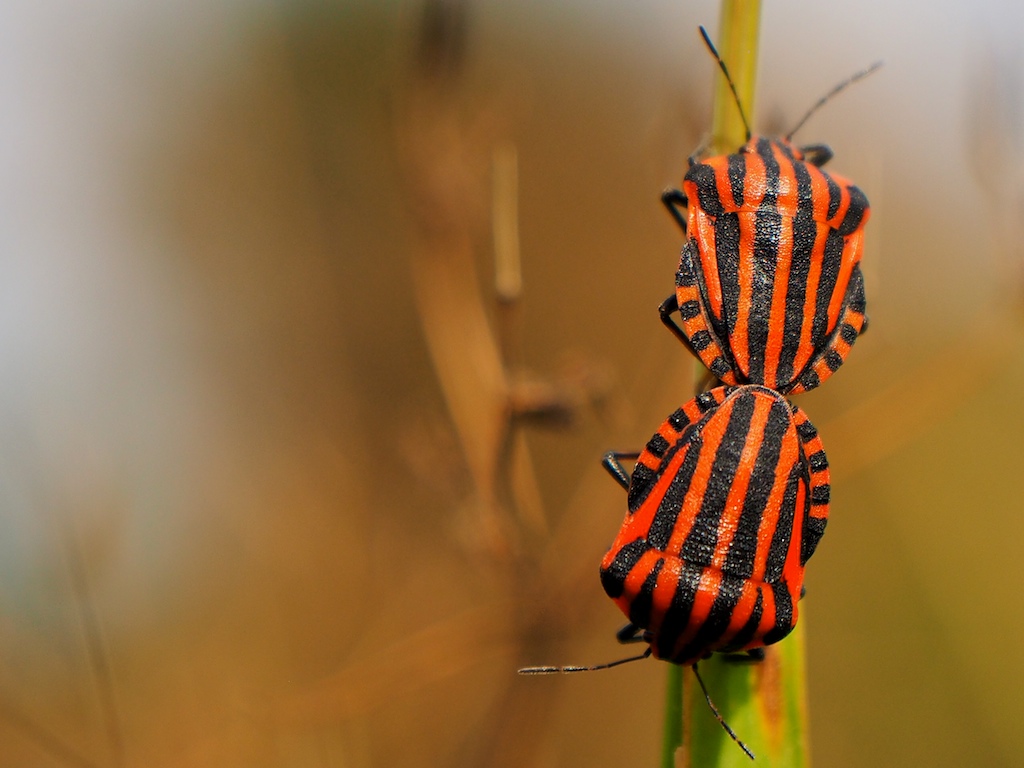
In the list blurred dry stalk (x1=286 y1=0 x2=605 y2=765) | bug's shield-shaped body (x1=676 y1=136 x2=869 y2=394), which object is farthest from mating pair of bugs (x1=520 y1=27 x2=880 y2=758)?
blurred dry stalk (x1=286 y1=0 x2=605 y2=765)

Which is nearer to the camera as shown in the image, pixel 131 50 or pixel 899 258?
pixel 899 258

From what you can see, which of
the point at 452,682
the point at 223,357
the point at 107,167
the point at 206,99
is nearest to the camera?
the point at 452,682

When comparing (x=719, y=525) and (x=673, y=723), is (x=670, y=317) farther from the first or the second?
(x=673, y=723)

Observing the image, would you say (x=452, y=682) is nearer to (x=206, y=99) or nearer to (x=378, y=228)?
(x=378, y=228)

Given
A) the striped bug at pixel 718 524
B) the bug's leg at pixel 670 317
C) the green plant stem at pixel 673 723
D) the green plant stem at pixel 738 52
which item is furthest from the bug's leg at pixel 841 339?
the green plant stem at pixel 673 723

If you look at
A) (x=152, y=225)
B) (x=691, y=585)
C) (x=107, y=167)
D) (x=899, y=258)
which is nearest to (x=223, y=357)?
(x=152, y=225)

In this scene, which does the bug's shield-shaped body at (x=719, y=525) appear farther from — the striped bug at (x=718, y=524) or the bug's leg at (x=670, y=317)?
the bug's leg at (x=670, y=317)
